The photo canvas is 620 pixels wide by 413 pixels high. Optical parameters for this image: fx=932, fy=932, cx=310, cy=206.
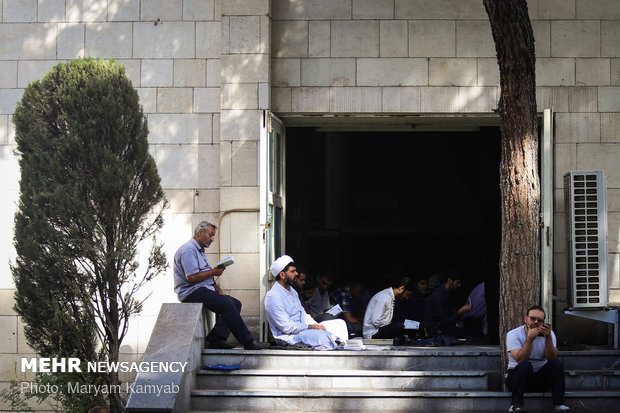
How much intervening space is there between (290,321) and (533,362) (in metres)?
2.90

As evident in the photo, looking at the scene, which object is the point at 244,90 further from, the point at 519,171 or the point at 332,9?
the point at 519,171

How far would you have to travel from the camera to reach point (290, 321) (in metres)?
10.8

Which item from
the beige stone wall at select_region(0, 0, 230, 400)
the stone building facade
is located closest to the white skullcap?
the stone building facade

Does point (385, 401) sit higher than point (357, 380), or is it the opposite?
point (357, 380)

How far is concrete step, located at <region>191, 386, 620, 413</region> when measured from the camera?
9.17 metres

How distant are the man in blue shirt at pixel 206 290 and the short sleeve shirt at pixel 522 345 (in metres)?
2.75

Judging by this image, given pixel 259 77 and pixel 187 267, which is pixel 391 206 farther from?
pixel 187 267

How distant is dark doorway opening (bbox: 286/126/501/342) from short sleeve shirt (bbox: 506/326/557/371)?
390 inches

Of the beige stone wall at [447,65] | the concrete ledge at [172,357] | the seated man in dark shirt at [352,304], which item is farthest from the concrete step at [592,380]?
the concrete ledge at [172,357]

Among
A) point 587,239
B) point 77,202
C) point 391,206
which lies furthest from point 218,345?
point 391,206

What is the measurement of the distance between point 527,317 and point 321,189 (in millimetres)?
11303

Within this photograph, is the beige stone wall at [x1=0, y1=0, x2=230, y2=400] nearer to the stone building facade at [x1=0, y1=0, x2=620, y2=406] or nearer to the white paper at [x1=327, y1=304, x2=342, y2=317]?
the stone building facade at [x1=0, y1=0, x2=620, y2=406]

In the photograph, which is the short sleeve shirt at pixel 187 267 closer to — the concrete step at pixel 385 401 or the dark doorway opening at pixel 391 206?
the concrete step at pixel 385 401

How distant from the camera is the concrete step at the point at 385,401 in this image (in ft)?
30.1
